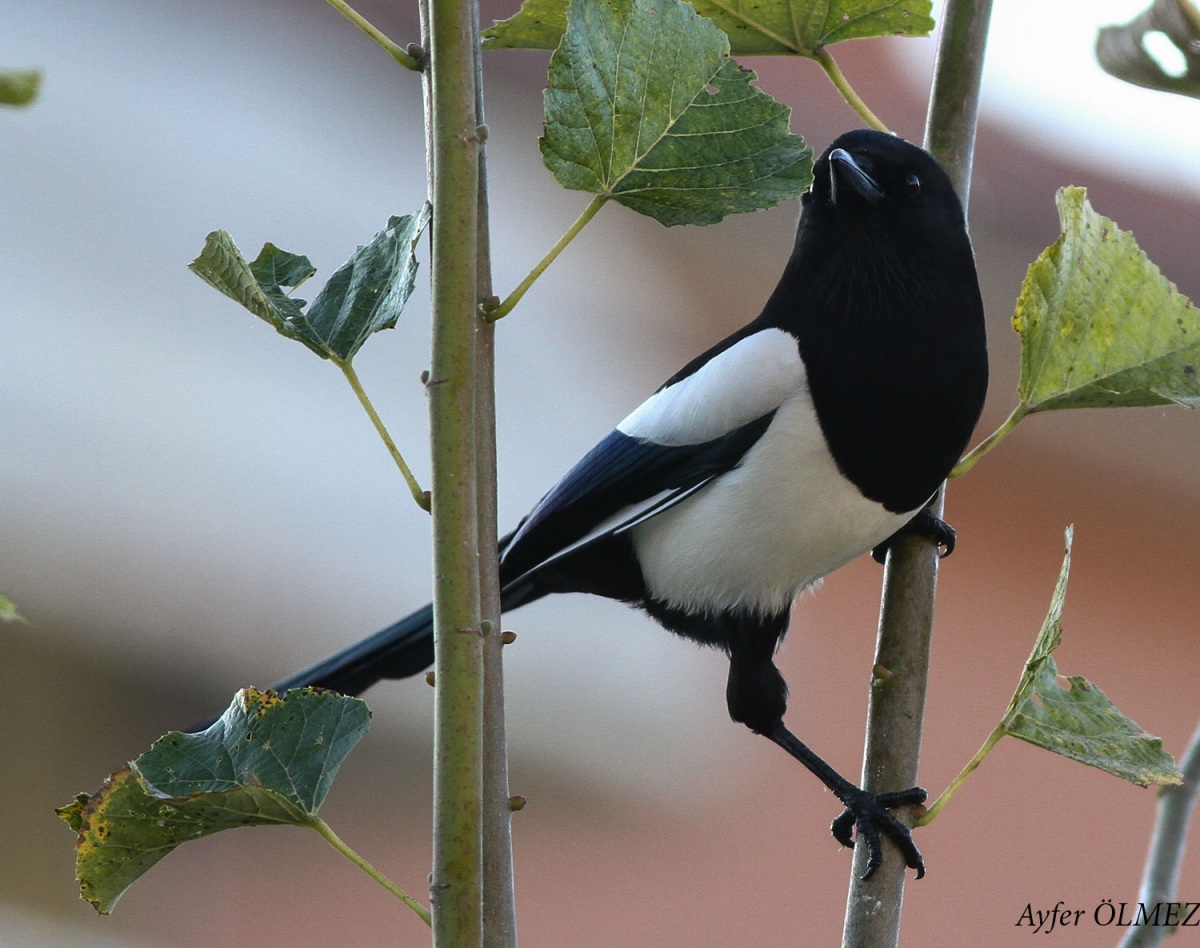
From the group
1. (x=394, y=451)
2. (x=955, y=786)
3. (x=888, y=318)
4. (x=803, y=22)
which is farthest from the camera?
(x=888, y=318)

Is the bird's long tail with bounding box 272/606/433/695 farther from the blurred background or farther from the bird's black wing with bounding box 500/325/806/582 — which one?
the blurred background

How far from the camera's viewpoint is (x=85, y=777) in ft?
11.4

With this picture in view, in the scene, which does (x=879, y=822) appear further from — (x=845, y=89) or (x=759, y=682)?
(x=759, y=682)

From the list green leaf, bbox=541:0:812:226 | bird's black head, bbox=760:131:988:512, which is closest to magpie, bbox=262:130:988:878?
bird's black head, bbox=760:131:988:512

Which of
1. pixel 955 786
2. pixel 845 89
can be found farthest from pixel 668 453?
pixel 955 786

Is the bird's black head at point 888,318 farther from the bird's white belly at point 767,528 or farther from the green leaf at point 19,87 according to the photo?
the green leaf at point 19,87

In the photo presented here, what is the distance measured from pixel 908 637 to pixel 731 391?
20.0 inches

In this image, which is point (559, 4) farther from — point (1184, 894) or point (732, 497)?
point (1184, 894)

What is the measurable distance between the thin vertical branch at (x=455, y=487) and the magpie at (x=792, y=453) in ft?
1.88

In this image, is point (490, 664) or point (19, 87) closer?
point (19, 87)

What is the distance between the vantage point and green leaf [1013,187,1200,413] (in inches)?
27.8

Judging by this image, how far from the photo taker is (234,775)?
523 mm

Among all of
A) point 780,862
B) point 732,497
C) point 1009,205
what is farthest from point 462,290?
point 780,862

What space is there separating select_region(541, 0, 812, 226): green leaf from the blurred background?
2.65 m
